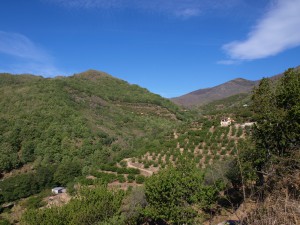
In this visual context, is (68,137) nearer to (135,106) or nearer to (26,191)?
(26,191)

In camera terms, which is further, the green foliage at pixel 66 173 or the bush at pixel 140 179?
the green foliage at pixel 66 173

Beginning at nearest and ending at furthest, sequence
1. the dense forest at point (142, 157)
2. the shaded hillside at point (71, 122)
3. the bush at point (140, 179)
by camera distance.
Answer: the dense forest at point (142, 157) < the bush at point (140, 179) < the shaded hillside at point (71, 122)

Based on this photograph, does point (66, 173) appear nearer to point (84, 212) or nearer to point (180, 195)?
point (84, 212)

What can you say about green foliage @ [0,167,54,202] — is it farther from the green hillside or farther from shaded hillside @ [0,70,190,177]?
shaded hillside @ [0,70,190,177]

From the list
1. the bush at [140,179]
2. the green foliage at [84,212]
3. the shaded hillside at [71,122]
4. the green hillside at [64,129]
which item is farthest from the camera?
the shaded hillside at [71,122]

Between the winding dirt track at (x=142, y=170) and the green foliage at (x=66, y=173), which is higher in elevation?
the winding dirt track at (x=142, y=170)

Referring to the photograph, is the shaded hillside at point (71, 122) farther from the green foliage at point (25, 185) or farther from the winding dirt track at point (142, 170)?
the green foliage at point (25, 185)

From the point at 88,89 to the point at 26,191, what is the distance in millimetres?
44422

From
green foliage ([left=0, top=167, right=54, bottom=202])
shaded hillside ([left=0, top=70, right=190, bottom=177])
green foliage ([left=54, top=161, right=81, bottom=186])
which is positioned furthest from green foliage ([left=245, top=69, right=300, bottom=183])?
green foliage ([left=0, top=167, right=54, bottom=202])

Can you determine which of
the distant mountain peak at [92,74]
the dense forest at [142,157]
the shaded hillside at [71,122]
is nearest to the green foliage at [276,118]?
the dense forest at [142,157]

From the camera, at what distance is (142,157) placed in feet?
97.0

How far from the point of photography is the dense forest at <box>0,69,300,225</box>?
11547mm

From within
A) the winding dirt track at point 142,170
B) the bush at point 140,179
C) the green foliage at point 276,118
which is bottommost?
the bush at point 140,179

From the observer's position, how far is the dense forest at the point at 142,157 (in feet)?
37.9
